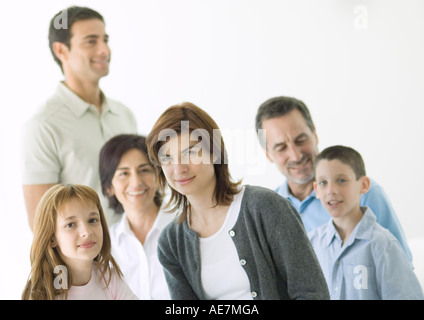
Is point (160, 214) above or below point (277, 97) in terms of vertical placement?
below

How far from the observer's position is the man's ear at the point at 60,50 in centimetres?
189

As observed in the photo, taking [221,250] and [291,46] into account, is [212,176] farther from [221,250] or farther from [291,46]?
[291,46]

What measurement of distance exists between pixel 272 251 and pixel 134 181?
1.91 feet

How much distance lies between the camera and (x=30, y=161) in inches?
71.3

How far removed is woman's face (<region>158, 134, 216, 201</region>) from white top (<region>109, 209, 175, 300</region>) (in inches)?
15.6

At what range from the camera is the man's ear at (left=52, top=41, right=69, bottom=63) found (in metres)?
1.89

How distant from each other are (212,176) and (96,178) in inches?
25.7

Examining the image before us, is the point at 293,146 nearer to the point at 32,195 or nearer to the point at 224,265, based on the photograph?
the point at 224,265

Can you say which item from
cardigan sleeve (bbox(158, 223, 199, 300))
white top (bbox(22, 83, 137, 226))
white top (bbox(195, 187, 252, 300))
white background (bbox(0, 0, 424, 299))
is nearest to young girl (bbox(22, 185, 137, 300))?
cardigan sleeve (bbox(158, 223, 199, 300))

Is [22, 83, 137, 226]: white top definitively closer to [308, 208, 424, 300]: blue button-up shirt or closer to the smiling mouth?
the smiling mouth

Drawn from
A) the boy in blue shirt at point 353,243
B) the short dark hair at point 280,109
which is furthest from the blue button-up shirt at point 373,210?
the short dark hair at point 280,109
